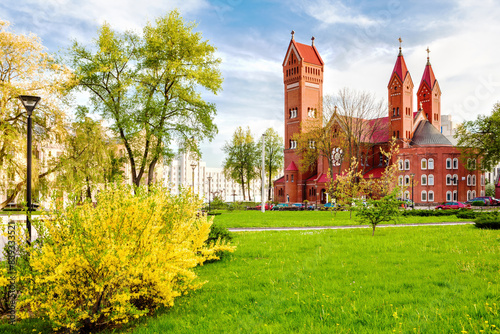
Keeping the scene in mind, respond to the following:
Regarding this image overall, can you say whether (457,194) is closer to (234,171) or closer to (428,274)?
(234,171)

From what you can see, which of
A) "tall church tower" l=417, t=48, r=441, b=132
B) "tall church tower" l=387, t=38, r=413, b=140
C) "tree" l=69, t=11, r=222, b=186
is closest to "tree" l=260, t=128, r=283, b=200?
"tall church tower" l=387, t=38, r=413, b=140

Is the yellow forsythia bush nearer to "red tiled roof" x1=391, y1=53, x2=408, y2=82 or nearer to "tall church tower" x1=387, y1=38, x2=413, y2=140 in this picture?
"tall church tower" x1=387, y1=38, x2=413, y2=140

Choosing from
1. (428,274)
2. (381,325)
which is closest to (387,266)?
(428,274)

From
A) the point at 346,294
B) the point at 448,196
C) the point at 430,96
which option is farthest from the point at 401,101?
the point at 346,294

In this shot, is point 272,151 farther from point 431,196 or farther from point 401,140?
point 431,196

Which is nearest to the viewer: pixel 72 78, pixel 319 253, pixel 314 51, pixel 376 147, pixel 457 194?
pixel 319 253

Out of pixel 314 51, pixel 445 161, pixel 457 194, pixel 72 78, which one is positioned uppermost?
pixel 314 51

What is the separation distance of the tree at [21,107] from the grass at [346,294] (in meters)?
12.6

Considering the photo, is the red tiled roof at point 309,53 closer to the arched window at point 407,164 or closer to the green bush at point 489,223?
the arched window at point 407,164

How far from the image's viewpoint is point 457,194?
59.2 metres

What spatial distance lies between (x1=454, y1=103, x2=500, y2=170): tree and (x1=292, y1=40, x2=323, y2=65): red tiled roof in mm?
26569

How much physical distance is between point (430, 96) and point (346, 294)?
74.3 m

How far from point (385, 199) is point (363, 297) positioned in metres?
9.35

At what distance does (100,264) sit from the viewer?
17.9 ft
